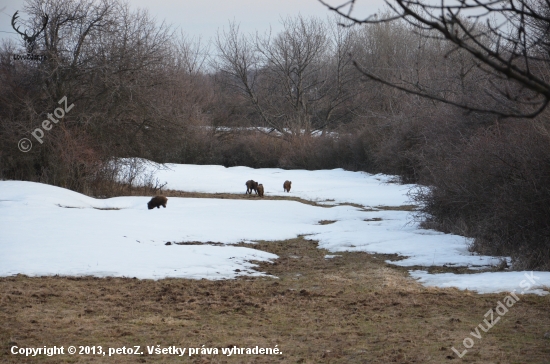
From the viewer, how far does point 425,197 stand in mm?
15742

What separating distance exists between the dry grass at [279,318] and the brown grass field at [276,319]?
0.01 metres

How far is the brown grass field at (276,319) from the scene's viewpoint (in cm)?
563

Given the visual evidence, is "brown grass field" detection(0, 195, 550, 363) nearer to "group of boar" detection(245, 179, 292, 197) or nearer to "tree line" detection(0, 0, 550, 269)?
"tree line" detection(0, 0, 550, 269)

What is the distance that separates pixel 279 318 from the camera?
7.18 meters

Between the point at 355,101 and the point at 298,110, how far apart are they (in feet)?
16.2

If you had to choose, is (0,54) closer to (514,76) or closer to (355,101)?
(514,76)

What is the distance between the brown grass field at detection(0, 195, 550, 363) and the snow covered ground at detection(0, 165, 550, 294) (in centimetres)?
78

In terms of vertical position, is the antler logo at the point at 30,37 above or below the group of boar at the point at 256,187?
above

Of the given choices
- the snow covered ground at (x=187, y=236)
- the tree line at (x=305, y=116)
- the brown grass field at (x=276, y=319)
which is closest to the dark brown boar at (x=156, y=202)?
the snow covered ground at (x=187, y=236)

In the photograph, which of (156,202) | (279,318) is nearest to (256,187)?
(156,202)

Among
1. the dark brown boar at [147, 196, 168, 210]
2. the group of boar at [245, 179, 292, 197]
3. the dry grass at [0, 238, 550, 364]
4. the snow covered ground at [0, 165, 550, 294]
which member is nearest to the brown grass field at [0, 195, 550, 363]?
the dry grass at [0, 238, 550, 364]

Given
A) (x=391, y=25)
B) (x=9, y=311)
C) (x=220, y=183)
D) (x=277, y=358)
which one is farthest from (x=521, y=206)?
(x=391, y=25)

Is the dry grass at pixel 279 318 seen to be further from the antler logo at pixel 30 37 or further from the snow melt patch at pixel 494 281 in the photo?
the antler logo at pixel 30 37

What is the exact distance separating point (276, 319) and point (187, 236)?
7000 mm
